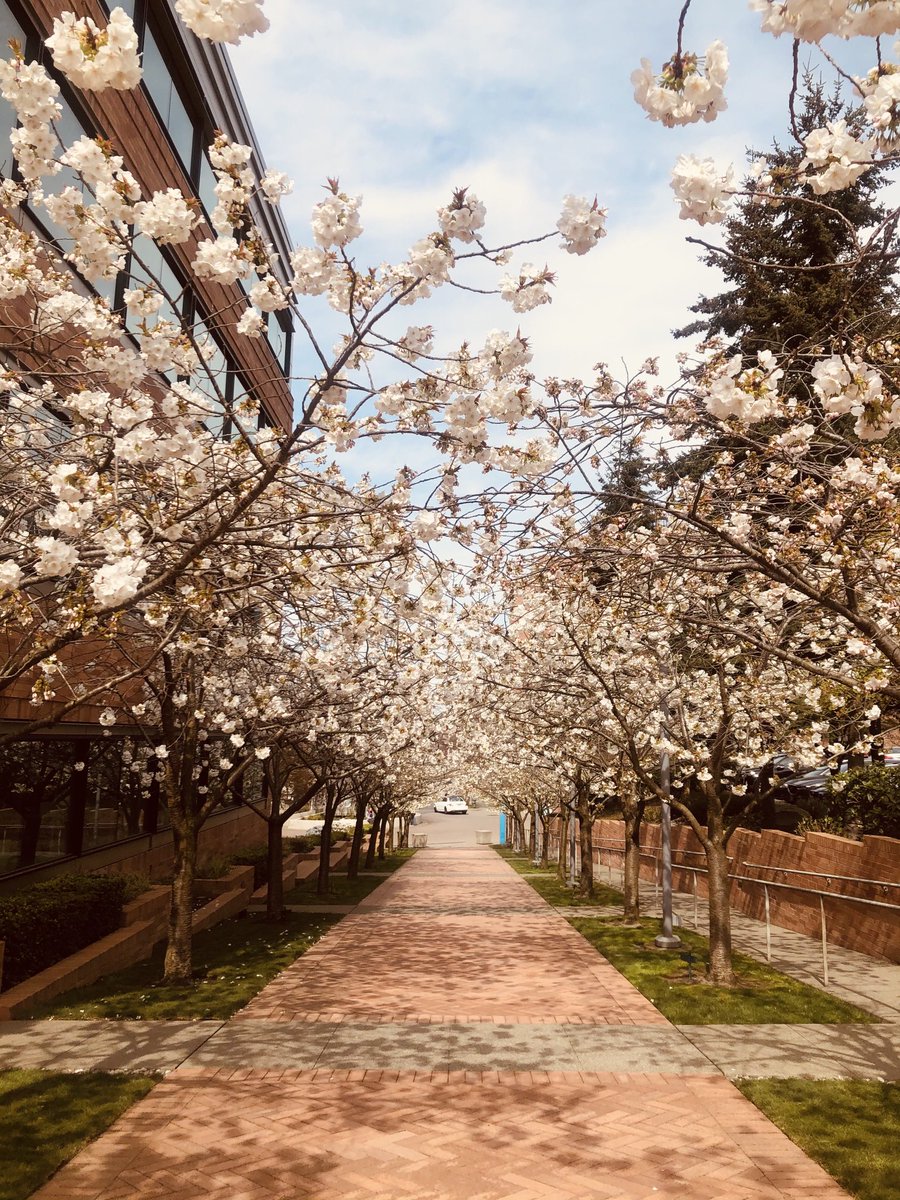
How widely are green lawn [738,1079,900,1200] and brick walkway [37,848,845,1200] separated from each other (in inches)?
5.5

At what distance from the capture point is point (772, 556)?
6227 mm

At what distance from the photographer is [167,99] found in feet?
52.7

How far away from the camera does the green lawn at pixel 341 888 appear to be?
1981 cm

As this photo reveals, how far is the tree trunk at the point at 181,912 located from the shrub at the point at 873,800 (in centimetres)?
927

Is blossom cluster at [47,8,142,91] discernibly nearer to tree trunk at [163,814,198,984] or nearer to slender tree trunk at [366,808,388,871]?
tree trunk at [163,814,198,984]

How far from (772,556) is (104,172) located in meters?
4.56

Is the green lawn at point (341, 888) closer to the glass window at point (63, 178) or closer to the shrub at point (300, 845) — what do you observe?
the shrub at point (300, 845)

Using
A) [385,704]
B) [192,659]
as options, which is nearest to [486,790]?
[385,704]

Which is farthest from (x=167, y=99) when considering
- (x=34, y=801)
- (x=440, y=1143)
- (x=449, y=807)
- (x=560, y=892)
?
(x=449, y=807)

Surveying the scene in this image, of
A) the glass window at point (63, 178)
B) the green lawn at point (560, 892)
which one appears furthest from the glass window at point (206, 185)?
the green lawn at point (560, 892)

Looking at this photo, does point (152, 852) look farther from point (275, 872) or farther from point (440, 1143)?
point (440, 1143)

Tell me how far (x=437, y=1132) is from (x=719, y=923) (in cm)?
571

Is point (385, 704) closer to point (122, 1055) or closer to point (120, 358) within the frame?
point (122, 1055)

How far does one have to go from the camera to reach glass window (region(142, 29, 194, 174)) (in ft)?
49.4
